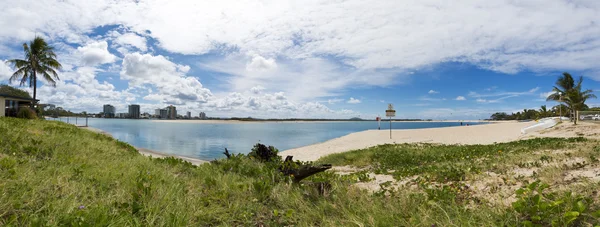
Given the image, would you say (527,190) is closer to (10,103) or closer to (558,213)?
(558,213)

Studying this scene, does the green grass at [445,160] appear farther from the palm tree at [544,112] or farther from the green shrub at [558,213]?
the palm tree at [544,112]

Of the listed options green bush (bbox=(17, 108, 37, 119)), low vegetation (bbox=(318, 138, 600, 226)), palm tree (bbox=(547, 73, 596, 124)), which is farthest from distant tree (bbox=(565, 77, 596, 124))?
green bush (bbox=(17, 108, 37, 119))

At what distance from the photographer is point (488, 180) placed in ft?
14.6

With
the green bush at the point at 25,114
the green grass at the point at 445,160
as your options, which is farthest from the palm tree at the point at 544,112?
the green bush at the point at 25,114

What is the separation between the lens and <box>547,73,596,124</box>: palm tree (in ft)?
110

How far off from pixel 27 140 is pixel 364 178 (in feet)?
25.1

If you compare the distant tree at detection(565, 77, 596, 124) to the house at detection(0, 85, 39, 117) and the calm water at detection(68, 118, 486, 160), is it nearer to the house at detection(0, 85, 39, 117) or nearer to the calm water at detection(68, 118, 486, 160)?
the calm water at detection(68, 118, 486, 160)

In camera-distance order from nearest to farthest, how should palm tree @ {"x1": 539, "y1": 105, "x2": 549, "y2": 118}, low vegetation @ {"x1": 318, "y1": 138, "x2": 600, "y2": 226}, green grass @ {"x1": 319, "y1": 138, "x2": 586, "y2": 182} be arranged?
low vegetation @ {"x1": 318, "y1": 138, "x2": 600, "y2": 226} → green grass @ {"x1": 319, "y1": 138, "x2": 586, "y2": 182} → palm tree @ {"x1": 539, "y1": 105, "x2": 549, "y2": 118}

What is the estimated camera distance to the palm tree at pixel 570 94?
110 feet

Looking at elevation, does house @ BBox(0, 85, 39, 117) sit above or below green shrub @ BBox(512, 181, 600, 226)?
above

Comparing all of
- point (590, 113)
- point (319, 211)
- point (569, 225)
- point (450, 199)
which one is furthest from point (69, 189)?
point (590, 113)

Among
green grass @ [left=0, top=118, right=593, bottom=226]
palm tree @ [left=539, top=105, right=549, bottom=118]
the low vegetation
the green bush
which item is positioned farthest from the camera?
palm tree @ [left=539, top=105, right=549, bottom=118]

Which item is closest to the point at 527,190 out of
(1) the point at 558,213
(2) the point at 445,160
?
(1) the point at 558,213

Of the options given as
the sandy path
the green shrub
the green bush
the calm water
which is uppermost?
the green bush
